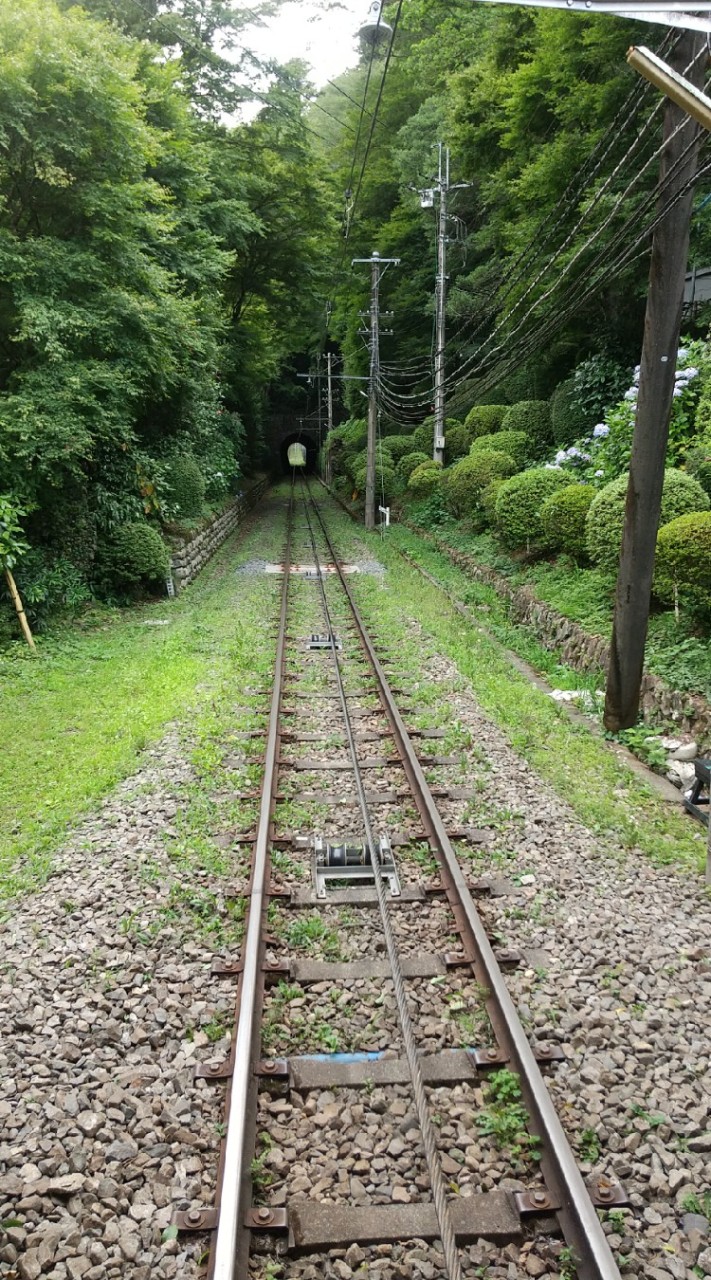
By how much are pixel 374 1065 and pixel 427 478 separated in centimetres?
2125

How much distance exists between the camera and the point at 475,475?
1830cm

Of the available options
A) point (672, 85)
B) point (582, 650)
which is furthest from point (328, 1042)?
point (582, 650)

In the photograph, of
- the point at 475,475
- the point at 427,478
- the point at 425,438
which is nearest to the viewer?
the point at 475,475

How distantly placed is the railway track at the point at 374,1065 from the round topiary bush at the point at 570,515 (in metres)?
6.47

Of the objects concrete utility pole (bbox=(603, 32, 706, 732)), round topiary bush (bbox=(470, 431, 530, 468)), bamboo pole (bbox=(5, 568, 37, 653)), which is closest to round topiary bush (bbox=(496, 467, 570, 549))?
round topiary bush (bbox=(470, 431, 530, 468))

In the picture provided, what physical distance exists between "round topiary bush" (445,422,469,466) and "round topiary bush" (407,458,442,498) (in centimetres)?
94

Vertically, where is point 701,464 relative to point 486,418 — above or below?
below

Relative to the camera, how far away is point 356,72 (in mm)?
44750

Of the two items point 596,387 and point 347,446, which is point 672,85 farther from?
point 347,446

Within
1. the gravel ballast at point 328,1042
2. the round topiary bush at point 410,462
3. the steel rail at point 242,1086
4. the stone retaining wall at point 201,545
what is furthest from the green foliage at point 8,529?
the round topiary bush at point 410,462

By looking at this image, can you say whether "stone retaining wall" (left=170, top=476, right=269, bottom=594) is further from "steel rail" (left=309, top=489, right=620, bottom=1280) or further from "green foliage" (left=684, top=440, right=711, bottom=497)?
"steel rail" (left=309, top=489, right=620, bottom=1280)

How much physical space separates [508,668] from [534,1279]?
26.1ft

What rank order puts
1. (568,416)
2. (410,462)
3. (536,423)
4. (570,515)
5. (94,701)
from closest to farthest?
(94,701) < (570,515) < (568,416) < (536,423) < (410,462)

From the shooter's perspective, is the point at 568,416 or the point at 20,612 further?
the point at 568,416
